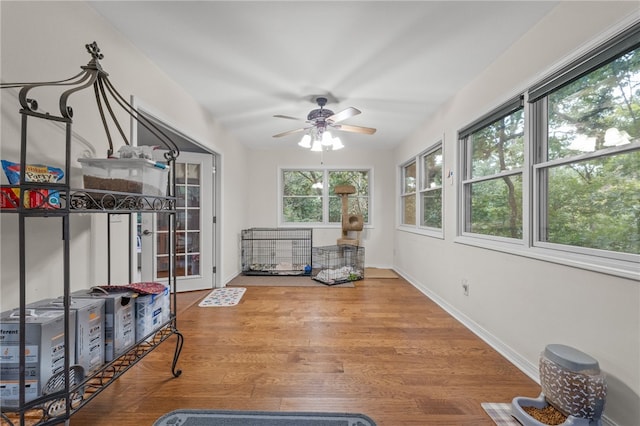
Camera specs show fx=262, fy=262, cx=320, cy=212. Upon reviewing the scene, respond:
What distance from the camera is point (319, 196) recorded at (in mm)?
5129

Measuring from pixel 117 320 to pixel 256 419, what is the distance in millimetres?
851

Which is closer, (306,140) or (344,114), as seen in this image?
(344,114)

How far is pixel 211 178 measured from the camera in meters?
3.54

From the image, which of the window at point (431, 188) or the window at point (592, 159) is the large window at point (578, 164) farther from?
the window at point (431, 188)

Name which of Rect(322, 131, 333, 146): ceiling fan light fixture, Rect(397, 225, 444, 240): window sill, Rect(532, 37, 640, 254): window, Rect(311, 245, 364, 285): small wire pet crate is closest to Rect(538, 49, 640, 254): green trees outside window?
Rect(532, 37, 640, 254): window

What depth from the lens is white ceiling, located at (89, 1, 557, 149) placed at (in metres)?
1.60

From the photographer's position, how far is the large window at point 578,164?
1.28 meters

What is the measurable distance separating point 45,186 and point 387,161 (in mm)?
4743

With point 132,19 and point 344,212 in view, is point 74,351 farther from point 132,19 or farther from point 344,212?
point 344,212

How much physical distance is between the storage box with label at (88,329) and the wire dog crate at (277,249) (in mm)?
3310

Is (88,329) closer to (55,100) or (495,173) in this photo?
(55,100)

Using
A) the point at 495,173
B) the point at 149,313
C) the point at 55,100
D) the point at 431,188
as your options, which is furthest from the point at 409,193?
the point at 55,100

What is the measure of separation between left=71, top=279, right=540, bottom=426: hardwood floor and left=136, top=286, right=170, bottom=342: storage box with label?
42cm

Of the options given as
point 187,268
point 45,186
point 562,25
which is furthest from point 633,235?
point 187,268
